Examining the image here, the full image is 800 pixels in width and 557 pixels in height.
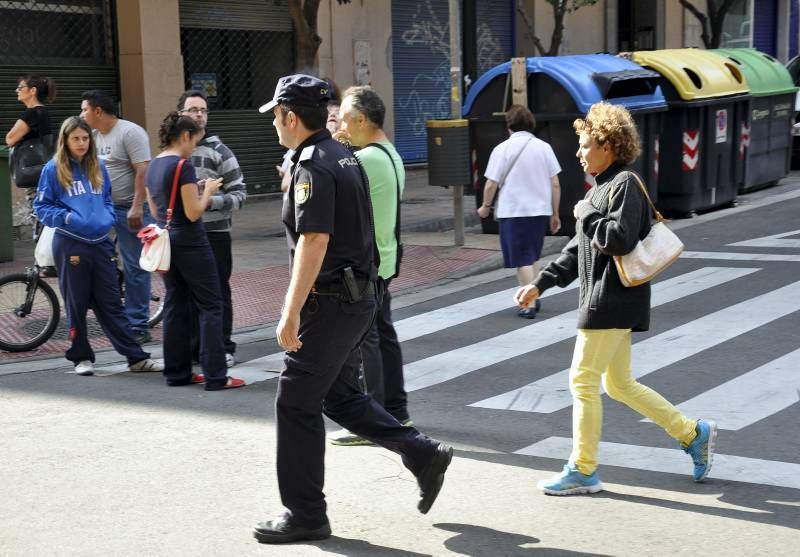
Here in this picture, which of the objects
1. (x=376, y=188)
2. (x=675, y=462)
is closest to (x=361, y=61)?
(x=376, y=188)

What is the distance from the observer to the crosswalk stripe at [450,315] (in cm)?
934

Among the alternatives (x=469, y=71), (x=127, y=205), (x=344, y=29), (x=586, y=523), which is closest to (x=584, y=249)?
(x=586, y=523)

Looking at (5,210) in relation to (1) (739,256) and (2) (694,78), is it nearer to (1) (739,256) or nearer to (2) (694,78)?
(1) (739,256)

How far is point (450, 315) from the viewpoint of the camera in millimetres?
10023

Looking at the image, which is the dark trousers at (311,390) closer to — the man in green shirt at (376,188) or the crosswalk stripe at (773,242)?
the man in green shirt at (376,188)

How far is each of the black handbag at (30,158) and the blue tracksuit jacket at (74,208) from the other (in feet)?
9.65

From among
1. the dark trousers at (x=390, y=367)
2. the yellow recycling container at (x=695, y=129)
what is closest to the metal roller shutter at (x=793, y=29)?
the yellow recycling container at (x=695, y=129)

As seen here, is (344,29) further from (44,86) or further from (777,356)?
Result: (777,356)

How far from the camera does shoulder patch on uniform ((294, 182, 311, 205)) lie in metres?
4.58

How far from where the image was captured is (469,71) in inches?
962

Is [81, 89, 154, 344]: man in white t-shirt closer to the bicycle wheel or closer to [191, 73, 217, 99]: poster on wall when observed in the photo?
the bicycle wheel

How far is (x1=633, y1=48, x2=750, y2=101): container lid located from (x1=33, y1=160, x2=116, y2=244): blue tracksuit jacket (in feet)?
30.2

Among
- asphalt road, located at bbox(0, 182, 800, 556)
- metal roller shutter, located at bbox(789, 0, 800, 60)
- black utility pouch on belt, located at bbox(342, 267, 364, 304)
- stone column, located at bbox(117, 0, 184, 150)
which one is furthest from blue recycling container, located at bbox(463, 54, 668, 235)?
metal roller shutter, located at bbox(789, 0, 800, 60)

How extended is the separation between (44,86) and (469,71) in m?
14.6
